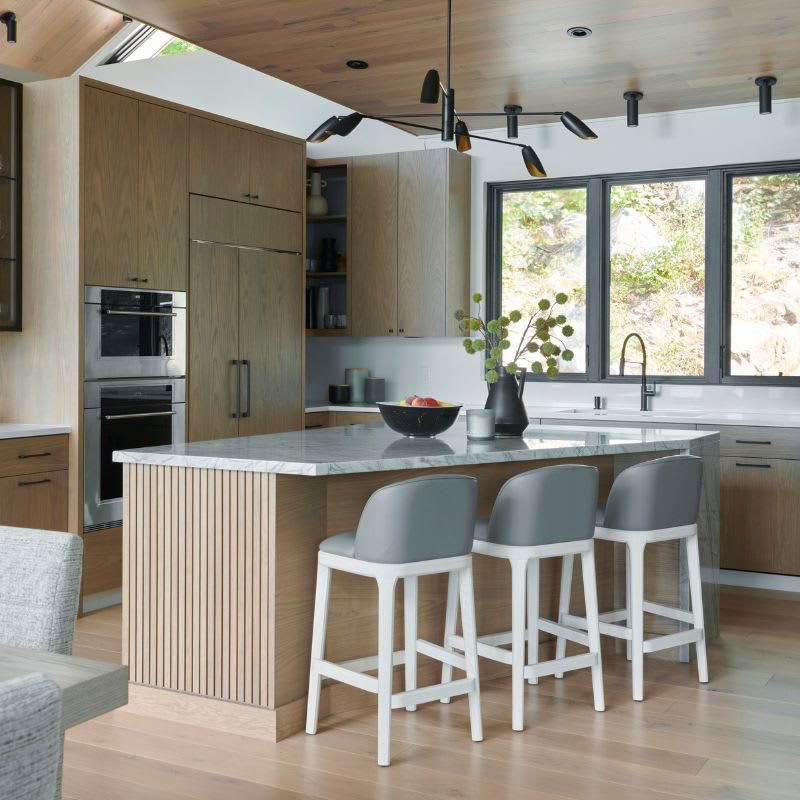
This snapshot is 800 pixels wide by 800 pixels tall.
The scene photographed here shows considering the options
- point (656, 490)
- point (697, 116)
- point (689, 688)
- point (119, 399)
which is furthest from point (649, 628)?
point (697, 116)

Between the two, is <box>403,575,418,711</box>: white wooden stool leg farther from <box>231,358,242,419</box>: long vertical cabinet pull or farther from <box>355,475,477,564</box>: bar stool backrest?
<box>231,358,242,419</box>: long vertical cabinet pull

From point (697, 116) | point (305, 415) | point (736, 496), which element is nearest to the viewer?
point (736, 496)

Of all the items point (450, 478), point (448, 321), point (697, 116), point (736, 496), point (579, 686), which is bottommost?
point (579, 686)

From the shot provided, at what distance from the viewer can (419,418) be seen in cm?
382

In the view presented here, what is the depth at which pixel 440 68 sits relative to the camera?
16.5ft

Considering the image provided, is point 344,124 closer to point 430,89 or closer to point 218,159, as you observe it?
point 430,89

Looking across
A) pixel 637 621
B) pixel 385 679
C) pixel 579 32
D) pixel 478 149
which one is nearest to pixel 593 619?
pixel 637 621

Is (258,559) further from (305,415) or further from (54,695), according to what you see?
(305,415)

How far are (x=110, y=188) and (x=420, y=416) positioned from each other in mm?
2044

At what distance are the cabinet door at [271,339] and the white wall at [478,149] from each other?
1.03 metres

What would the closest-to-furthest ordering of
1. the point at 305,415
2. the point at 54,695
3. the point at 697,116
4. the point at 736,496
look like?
the point at 54,695 < the point at 736,496 < the point at 697,116 < the point at 305,415

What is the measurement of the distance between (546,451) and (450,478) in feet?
2.05

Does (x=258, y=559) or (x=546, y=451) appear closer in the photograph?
(x=258, y=559)

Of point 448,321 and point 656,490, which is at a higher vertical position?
point 448,321
